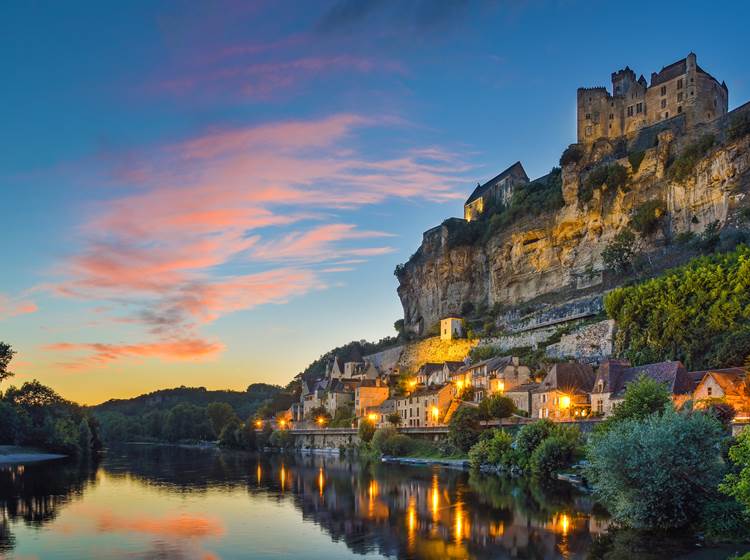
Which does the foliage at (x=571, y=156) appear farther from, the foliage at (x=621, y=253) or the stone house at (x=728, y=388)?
the stone house at (x=728, y=388)

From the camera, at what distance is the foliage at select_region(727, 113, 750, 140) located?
60.2 metres

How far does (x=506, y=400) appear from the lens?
54.2 m

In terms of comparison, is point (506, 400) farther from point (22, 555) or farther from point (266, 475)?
point (22, 555)

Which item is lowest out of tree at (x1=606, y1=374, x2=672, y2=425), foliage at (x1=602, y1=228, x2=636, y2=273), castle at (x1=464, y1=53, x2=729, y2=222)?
tree at (x1=606, y1=374, x2=672, y2=425)

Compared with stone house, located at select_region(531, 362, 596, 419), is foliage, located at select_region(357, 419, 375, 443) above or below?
below

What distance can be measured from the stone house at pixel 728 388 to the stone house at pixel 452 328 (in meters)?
47.2

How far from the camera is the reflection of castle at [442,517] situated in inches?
1006

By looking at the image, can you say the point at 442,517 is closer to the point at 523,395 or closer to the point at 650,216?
the point at 523,395

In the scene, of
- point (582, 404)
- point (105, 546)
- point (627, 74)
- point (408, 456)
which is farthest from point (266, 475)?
point (627, 74)

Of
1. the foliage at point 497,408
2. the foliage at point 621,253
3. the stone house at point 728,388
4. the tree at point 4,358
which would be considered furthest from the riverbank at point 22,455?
the stone house at point 728,388

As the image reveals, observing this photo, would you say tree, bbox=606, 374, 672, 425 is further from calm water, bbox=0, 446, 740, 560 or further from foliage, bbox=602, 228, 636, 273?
foliage, bbox=602, 228, 636, 273

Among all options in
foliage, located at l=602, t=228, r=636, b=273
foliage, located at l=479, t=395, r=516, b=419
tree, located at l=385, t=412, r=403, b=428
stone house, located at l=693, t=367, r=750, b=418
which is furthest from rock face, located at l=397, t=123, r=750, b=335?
stone house, located at l=693, t=367, r=750, b=418

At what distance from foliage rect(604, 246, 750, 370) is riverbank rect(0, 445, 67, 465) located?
58.1 metres

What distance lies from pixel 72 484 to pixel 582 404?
34875 mm
